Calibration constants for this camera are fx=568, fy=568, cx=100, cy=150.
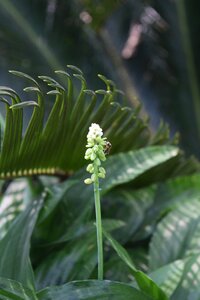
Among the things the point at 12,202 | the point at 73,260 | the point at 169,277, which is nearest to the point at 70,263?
the point at 73,260

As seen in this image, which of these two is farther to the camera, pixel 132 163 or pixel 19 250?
pixel 132 163

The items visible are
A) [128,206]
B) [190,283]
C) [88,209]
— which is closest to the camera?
[190,283]

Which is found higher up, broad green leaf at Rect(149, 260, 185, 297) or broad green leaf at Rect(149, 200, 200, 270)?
broad green leaf at Rect(149, 200, 200, 270)

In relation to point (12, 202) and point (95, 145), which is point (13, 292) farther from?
point (12, 202)

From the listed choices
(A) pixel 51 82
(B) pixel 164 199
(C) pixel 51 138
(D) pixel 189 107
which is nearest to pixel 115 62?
(D) pixel 189 107

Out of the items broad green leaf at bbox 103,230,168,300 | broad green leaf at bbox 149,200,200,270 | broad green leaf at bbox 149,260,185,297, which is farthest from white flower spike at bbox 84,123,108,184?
broad green leaf at bbox 149,200,200,270

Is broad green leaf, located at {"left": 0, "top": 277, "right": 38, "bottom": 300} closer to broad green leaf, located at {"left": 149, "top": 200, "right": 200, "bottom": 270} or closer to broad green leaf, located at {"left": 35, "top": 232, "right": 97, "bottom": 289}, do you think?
broad green leaf, located at {"left": 35, "top": 232, "right": 97, "bottom": 289}

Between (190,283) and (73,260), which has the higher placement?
(73,260)

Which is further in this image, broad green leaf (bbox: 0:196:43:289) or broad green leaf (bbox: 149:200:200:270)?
broad green leaf (bbox: 149:200:200:270)
